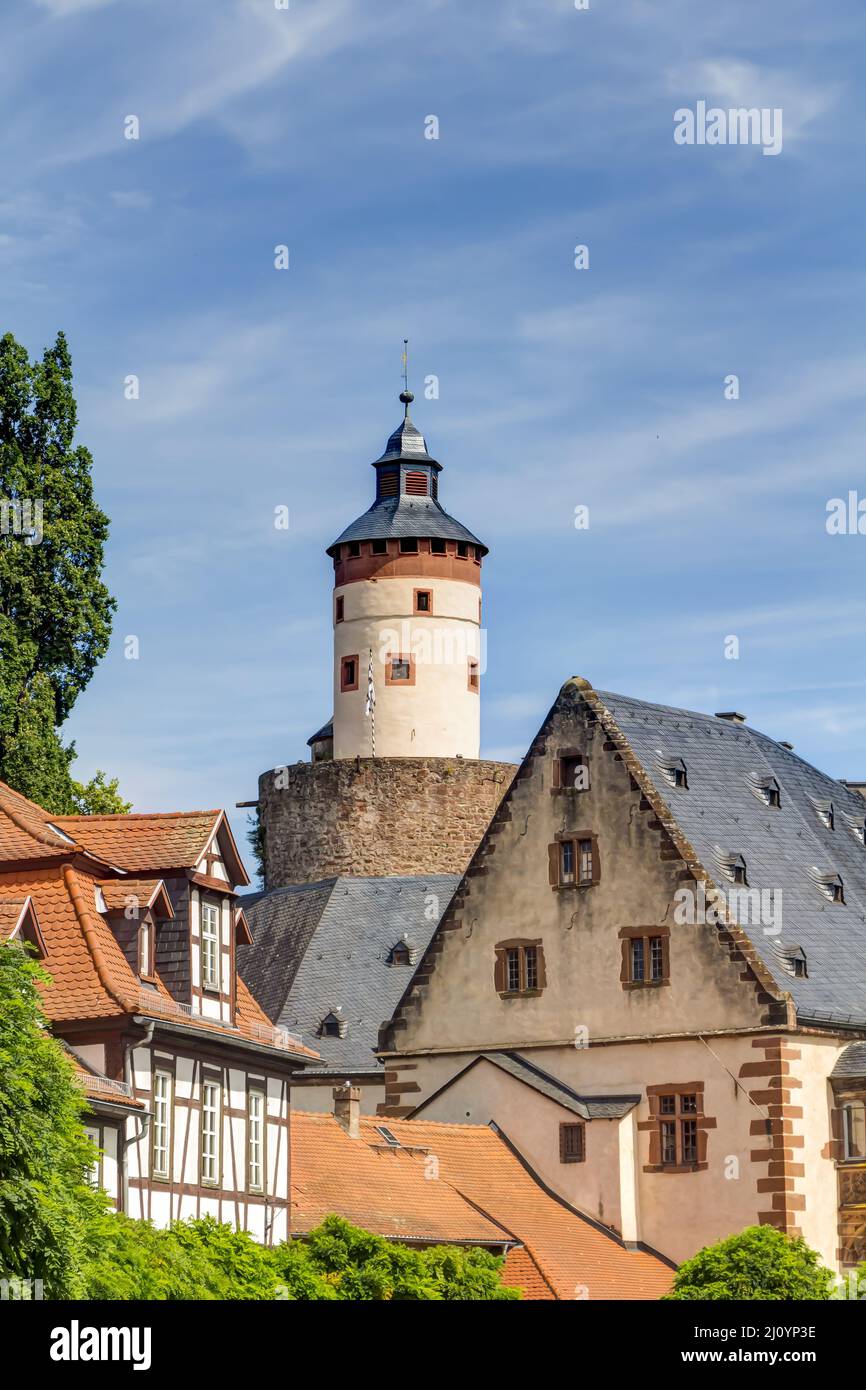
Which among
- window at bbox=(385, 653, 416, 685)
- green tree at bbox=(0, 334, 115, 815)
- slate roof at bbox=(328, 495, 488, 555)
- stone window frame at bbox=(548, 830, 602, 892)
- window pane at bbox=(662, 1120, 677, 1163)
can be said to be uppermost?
slate roof at bbox=(328, 495, 488, 555)

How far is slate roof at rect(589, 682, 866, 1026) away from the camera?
5200cm

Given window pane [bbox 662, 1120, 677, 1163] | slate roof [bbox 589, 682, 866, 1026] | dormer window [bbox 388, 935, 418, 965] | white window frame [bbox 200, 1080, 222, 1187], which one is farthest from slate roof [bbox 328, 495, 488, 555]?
white window frame [bbox 200, 1080, 222, 1187]

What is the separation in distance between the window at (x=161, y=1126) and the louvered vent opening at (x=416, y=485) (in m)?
56.4

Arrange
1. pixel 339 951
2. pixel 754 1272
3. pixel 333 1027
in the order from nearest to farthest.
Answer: pixel 754 1272, pixel 333 1027, pixel 339 951

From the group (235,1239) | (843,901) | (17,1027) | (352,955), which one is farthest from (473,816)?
(17,1027)

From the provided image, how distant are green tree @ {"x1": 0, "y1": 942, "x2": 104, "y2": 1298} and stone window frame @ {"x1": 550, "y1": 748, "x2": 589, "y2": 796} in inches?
1160

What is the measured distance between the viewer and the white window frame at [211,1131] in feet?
121

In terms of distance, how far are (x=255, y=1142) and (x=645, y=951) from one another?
49.1 ft

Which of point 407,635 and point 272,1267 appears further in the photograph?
point 407,635

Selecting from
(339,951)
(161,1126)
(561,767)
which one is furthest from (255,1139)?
(339,951)

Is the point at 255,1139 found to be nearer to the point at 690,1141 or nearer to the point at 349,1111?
the point at 349,1111

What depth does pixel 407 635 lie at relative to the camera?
88000 millimetres

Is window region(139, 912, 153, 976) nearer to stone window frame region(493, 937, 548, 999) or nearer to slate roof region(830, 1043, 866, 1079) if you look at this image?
stone window frame region(493, 937, 548, 999)

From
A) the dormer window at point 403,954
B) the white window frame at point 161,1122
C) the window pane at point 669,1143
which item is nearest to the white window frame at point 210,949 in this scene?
the white window frame at point 161,1122
